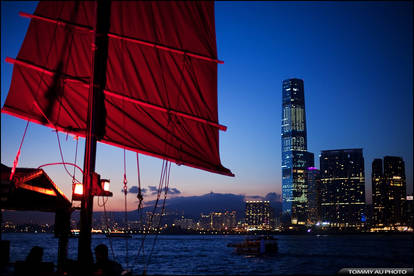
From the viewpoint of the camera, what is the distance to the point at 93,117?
7.38 metres

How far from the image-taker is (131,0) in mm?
9289

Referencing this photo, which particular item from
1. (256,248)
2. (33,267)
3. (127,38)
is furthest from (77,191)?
(256,248)

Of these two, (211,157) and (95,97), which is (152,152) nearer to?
(211,157)

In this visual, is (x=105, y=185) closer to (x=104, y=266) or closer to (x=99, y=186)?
(x=99, y=186)

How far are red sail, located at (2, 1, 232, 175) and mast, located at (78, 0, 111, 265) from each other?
309 mm

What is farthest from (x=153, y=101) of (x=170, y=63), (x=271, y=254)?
(x=271, y=254)

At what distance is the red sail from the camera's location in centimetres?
858

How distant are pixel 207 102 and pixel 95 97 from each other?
145 inches

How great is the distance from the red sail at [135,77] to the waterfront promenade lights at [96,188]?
3.10 ft

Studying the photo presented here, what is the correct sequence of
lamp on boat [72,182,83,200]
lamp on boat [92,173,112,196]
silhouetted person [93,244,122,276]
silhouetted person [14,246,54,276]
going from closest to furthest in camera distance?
1. silhouetted person [93,244,122,276]
2. lamp on boat [92,173,112,196]
3. lamp on boat [72,182,83,200]
4. silhouetted person [14,246,54,276]

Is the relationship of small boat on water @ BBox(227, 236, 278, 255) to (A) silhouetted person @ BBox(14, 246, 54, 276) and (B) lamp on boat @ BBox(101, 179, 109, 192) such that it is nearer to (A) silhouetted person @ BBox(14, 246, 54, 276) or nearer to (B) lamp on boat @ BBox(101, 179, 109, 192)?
(A) silhouetted person @ BBox(14, 246, 54, 276)

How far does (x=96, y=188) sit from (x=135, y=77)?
331cm

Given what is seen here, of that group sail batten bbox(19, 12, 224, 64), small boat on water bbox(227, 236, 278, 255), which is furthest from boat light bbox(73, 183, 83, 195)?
small boat on water bbox(227, 236, 278, 255)

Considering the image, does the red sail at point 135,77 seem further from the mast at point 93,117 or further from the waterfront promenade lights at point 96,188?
the waterfront promenade lights at point 96,188
